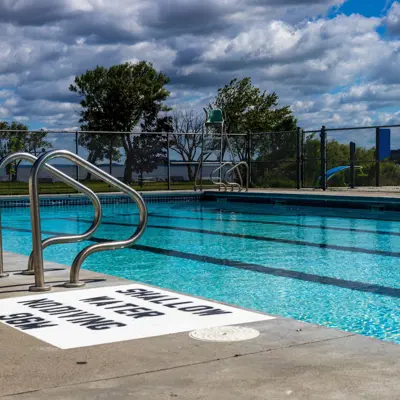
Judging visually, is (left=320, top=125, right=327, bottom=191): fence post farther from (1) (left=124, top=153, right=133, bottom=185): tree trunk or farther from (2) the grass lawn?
(1) (left=124, top=153, right=133, bottom=185): tree trunk

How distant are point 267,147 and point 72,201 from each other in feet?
20.3

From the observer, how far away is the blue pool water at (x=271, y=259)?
215 inches

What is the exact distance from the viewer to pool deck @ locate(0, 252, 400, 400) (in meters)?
2.63

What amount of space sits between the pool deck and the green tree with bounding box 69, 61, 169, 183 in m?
37.6

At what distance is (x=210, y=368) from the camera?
2957 millimetres

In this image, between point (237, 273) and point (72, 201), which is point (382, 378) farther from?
point (72, 201)

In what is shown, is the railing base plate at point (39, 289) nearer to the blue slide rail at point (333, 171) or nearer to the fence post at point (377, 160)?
the fence post at point (377, 160)

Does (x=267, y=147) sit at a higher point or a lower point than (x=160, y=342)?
higher

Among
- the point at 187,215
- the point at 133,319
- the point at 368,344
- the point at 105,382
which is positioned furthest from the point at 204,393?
the point at 187,215

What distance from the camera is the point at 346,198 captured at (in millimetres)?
15555

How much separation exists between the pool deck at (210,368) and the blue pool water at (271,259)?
1424 millimetres

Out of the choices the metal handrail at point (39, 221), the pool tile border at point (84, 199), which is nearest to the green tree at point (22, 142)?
the pool tile border at point (84, 199)

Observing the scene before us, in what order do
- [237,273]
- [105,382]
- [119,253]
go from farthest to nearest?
[119,253], [237,273], [105,382]

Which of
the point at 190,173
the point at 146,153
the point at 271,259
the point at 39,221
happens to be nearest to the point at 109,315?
the point at 39,221
